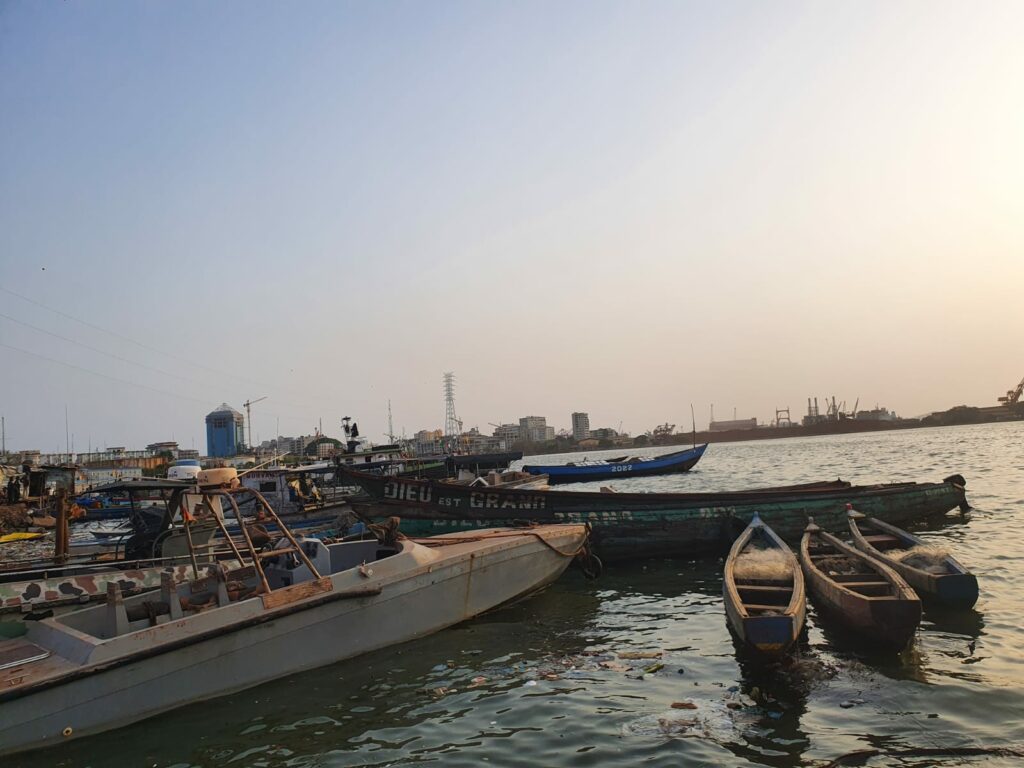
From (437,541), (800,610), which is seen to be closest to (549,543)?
(437,541)

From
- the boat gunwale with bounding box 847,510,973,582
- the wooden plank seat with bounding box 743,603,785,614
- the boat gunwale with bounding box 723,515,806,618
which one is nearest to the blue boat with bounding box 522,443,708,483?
the boat gunwale with bounding box 847,510,973,582

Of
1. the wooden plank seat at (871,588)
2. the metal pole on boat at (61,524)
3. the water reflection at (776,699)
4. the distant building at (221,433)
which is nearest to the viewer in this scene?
the water reflection at (776,699)

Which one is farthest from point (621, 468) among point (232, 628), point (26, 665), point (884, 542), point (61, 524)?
point (26, 665)

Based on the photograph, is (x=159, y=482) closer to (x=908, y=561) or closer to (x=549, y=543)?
(x=549, y=543)

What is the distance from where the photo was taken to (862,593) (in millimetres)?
9773

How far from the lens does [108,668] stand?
22.0 ft

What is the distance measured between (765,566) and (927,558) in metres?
3.18

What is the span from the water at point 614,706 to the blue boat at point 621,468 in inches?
1697

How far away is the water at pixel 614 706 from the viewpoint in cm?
626

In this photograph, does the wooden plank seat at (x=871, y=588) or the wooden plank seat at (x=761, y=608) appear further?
the wooden plank seat at (x=871, y=588)

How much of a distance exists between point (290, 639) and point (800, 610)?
20.7 feet

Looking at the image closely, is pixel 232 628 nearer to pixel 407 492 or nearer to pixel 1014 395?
pixel 407 492

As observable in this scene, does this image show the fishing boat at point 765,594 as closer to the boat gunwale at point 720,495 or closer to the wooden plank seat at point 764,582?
the wooden plank seat at point 764,582

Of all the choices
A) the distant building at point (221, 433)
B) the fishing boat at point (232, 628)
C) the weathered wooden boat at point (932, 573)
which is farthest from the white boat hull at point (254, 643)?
→ the distant building at point (221, 433)
